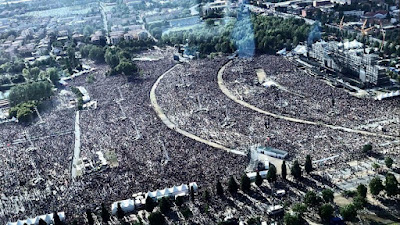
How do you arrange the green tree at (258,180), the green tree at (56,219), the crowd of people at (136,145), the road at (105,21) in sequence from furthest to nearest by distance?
the road at (105,21), the crowd of people at (136,145), the green tree at (258,180), the green tree at (56,219)

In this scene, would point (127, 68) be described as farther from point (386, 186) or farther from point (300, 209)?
point (386, 186)

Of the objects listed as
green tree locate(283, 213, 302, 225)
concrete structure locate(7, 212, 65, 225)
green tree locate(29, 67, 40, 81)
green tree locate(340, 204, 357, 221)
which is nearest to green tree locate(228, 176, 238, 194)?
green tree locate(283, 213, 302, 225)

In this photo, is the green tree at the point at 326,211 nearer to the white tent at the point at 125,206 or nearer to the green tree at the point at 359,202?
the green tree at the point at 359,202

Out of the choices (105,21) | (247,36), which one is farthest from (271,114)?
(105,21)

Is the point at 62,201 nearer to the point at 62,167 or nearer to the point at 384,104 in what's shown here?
the point at 62,167

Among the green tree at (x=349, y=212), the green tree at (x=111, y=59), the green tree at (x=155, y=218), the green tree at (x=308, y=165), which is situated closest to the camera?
the green tree at (x=349, y=212)

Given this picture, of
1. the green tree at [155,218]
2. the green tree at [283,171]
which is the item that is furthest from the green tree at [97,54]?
the green tree at [155,218]
